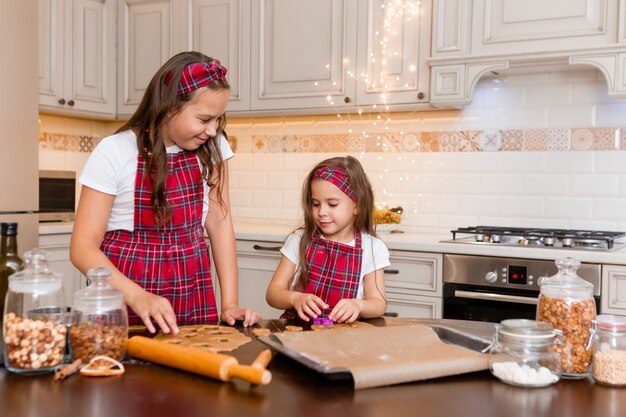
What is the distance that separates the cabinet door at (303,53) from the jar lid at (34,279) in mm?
2409

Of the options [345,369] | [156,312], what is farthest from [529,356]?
[156,312]

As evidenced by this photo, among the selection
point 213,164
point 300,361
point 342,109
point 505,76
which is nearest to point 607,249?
point 505,76

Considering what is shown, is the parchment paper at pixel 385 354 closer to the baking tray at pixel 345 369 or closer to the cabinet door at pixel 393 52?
the baking tray at pixel 345 369

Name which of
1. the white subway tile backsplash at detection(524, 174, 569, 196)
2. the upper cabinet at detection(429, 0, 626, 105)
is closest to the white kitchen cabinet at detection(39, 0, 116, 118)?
the upper cabinet at detection(429, 0, 626, 105)

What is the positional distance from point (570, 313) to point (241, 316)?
0.70m

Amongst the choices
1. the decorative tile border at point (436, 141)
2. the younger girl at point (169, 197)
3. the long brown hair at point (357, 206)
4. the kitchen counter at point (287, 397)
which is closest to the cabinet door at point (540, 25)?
the decorative tile border at point (436, 141)

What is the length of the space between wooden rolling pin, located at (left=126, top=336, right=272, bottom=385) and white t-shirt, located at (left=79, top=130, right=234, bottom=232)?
628mm

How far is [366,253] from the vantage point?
209 centimetres

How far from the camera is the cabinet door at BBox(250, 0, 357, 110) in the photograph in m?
3.37

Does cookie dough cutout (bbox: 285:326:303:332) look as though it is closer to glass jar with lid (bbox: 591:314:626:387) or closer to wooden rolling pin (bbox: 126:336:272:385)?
wooden rolling pin (bbox: 126:336:272:385)

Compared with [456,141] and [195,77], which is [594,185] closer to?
[456,141]

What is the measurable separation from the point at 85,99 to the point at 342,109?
1.51 m

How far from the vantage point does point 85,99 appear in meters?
3.89

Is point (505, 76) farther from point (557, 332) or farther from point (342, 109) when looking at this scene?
point (557, 332)
